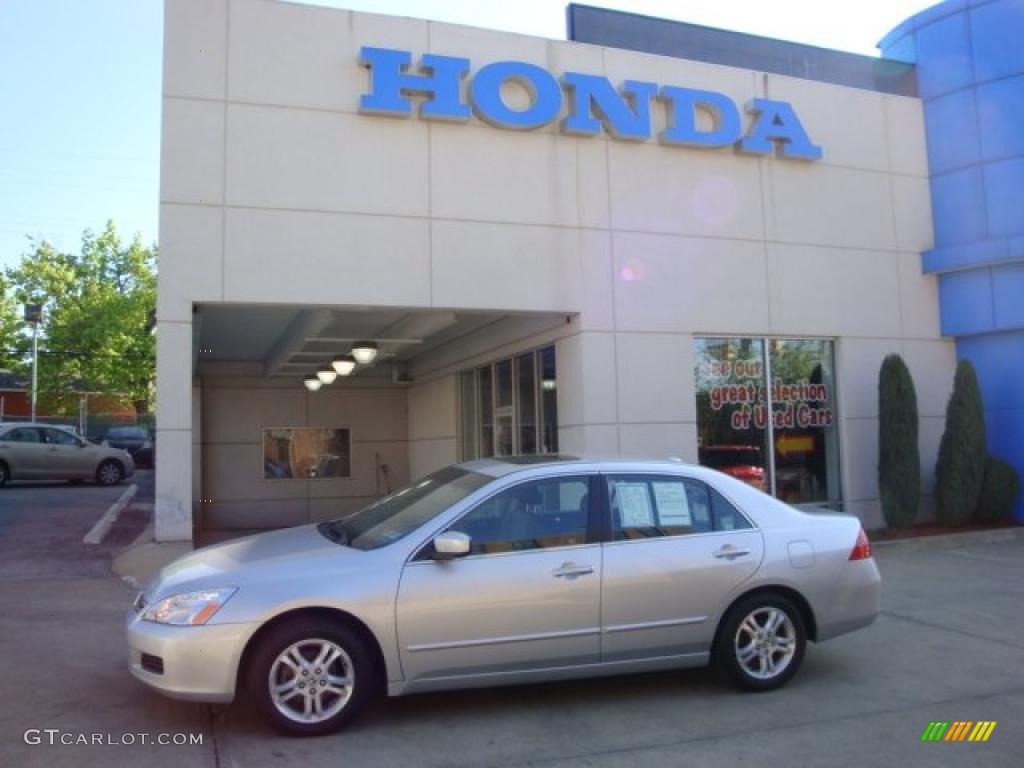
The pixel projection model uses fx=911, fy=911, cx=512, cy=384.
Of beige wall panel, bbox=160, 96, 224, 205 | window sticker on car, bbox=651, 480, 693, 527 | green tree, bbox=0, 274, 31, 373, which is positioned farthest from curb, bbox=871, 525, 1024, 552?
green tree, bbox=0, 274, 31, 373

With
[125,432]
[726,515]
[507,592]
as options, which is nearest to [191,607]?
[507,592]

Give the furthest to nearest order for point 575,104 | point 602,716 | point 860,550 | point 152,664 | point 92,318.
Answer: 1. point 92,318
2. point 575,104
3. point 860,550
4. point 602,716
5. point 152,664

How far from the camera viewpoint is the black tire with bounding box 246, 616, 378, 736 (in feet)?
15.7

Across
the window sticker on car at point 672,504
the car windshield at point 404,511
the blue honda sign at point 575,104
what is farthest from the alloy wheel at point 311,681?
the blue honda sign at point 575,104

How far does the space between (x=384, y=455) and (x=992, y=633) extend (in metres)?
13.0

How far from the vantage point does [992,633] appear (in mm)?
7332

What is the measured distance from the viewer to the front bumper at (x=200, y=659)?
15.5 feet

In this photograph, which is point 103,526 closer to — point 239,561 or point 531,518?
point 239,561

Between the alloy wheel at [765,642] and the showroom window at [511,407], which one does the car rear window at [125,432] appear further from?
the alloy wheel at [765,642]

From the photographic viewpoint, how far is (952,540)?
38.7 feet

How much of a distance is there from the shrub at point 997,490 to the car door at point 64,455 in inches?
772

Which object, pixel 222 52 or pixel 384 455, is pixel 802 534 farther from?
pixel 384 455

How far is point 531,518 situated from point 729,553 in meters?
1.29

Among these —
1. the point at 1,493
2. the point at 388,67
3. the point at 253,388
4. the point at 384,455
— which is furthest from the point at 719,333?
the point at 1,493
